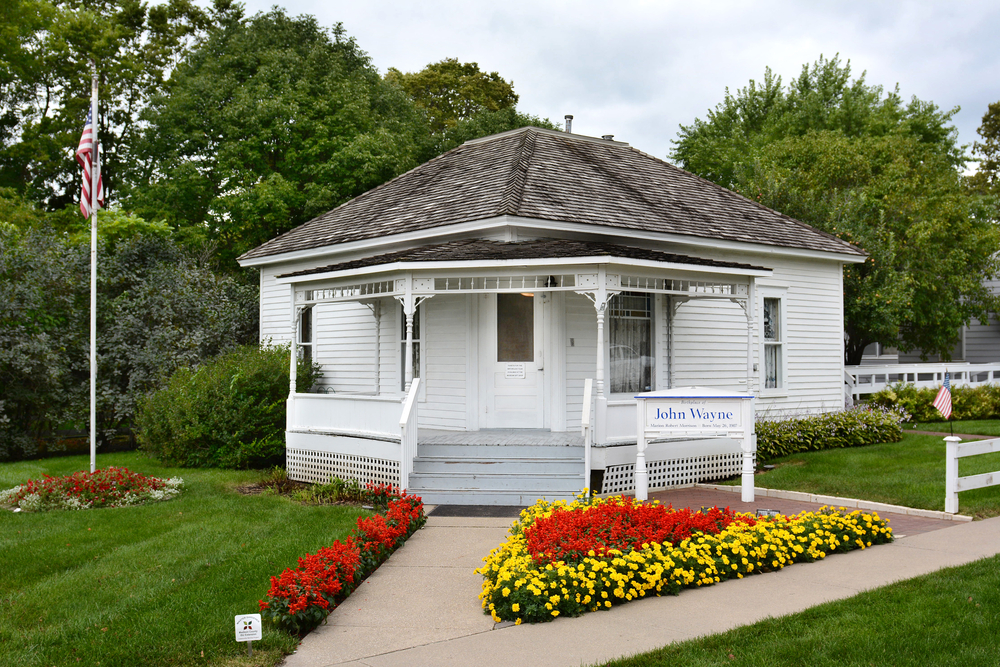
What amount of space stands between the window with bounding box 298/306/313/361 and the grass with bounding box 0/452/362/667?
6361 millimetres

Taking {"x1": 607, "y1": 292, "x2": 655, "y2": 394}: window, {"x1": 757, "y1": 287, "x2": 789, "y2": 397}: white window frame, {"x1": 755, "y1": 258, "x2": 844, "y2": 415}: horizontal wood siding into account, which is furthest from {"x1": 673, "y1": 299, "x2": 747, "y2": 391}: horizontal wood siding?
{"x1": 755, "y1": 258, "x2": 844, "y2": 415}: horizontal wood siding

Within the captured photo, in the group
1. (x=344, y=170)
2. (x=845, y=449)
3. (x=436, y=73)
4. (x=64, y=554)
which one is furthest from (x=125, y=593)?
(x=436, y=73)

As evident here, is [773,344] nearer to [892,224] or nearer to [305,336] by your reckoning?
[892,224]

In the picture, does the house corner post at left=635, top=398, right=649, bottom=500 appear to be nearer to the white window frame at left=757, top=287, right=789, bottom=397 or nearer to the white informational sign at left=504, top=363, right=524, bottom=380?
the white informational sign at left=504, top=363, right=524, bottom=380

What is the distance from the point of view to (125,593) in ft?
23.0

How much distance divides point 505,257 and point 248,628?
7.63 meters

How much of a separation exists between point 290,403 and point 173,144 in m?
16.0

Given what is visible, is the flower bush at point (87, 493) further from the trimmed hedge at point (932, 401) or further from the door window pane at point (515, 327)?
the trimmed hedge at point (932, 401)

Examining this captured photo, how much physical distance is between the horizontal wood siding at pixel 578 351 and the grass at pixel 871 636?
7.02 meters

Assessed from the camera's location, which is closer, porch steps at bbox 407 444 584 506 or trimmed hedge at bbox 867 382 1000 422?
porch steps at bbox 407 444 584 506

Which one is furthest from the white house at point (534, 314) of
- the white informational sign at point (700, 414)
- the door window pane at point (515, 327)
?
the white informational sign at point (700, 414)

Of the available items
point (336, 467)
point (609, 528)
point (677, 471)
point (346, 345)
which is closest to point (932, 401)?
point (677, 471)

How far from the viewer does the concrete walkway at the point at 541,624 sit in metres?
5.65

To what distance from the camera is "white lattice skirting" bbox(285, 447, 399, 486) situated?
40.4 ft
